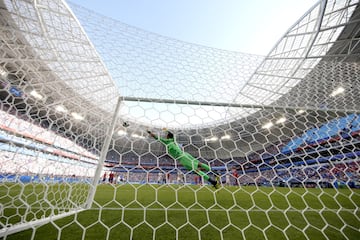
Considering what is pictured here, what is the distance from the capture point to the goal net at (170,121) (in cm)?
115

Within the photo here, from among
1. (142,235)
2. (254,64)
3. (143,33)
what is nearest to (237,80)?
(254,64)

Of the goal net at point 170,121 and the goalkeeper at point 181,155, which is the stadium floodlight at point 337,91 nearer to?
the goal net at point 170,121

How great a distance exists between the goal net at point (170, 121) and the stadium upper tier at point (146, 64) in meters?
0.04

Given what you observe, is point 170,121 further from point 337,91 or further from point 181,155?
point 337,91

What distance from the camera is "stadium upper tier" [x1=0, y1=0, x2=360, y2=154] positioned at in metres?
2.74

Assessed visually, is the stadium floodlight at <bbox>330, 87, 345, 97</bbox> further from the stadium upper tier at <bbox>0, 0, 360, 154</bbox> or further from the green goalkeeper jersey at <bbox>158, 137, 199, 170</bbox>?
the green goalkeeper jersey at <bbox>158, 137, 199, 170</bbox>

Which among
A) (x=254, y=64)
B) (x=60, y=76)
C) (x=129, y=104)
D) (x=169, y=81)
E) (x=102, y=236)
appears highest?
(x=254, y=64)

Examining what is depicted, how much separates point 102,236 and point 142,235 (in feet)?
0.80

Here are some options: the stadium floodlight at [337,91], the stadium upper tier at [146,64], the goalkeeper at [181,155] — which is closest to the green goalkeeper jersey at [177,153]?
the goalkeeper at [181,155]

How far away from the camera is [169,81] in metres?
3.58

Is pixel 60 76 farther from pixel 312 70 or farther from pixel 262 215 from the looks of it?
pixel 312 70

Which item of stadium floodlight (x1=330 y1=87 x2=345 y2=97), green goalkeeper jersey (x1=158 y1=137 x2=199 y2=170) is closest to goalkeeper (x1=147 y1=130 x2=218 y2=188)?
green goalkeeper jersey (x1=158 y1=137 x2=199 y2=170)

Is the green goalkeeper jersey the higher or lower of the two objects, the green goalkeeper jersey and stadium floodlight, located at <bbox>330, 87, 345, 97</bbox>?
the lower

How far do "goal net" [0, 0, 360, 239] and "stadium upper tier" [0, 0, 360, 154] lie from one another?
0.13 feet
